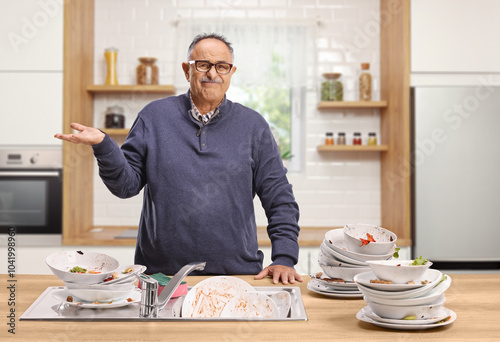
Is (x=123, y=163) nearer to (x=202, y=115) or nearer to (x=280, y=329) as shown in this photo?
(x=202, y=115)

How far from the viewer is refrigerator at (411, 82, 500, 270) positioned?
327cm

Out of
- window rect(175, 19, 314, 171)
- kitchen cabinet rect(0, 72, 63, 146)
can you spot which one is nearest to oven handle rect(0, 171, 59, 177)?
kitchen cabinet rect(0, 72, 63, 146)

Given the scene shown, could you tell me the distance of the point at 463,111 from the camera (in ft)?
10.8

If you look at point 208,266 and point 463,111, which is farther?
point 463,111

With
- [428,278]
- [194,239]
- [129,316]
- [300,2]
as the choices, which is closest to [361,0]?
[300,2]

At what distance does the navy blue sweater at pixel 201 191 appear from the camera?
2.01 m

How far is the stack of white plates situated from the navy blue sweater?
0.71m

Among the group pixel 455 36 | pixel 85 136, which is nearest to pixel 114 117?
pixel 85 136

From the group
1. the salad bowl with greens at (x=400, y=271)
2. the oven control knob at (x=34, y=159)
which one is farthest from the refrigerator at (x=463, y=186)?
the oven control knob at (x=34, y=159)

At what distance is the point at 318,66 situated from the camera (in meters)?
3.92

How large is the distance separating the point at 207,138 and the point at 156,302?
863mm

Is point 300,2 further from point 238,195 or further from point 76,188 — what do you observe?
point 238,195

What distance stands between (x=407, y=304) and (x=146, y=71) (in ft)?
9.52

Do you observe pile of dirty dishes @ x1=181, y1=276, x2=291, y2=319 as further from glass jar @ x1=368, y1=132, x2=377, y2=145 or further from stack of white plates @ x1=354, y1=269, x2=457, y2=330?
glass jar @ x1=368, y1=132, x2=377, y2=145
